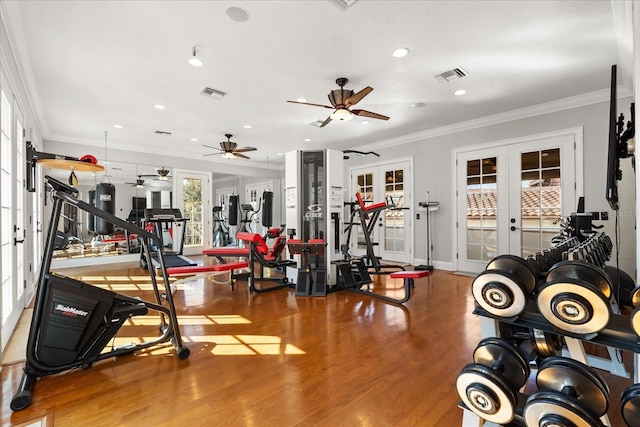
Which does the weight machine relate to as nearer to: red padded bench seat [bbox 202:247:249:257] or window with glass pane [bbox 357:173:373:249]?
red padded bench seat [bbox 202:247:249:257]

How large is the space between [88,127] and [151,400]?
21.6 ft

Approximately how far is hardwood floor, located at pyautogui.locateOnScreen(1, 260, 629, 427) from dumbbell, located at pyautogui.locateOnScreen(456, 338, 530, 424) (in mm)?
499

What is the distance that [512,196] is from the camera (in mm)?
5707

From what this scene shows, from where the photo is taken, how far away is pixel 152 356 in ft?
8.67

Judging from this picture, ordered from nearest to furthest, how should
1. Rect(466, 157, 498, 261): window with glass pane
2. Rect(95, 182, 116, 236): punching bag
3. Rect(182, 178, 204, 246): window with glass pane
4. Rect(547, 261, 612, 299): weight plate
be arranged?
Rect(547, 261, 612, 299): weight plate
Rect(466, 157, 498, 261): window with glass pane
Rect(95, 182, 116, 236): punching bag
Rect(182, 178, 204, 246): window with glass pane

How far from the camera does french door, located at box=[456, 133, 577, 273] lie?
5.21 meters

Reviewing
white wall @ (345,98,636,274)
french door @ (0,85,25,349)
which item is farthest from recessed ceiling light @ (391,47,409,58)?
french door @ (0,85,25,349)

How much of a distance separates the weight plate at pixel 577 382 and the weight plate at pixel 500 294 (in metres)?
0.23

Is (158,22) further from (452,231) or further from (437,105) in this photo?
(452,231)

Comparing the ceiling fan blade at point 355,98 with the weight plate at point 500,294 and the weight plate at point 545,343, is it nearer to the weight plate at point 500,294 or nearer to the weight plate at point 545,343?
the weight plate at point 500,294

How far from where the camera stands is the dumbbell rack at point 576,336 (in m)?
1.16

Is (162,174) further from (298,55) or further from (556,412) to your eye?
(556,412)

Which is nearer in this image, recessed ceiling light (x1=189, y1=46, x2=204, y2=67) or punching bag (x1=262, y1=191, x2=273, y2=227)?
recessed ceiling light (x1=189, y1=46, x2=204, y2=67)

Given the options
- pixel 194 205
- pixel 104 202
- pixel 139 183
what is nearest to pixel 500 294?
pixel 104 202
